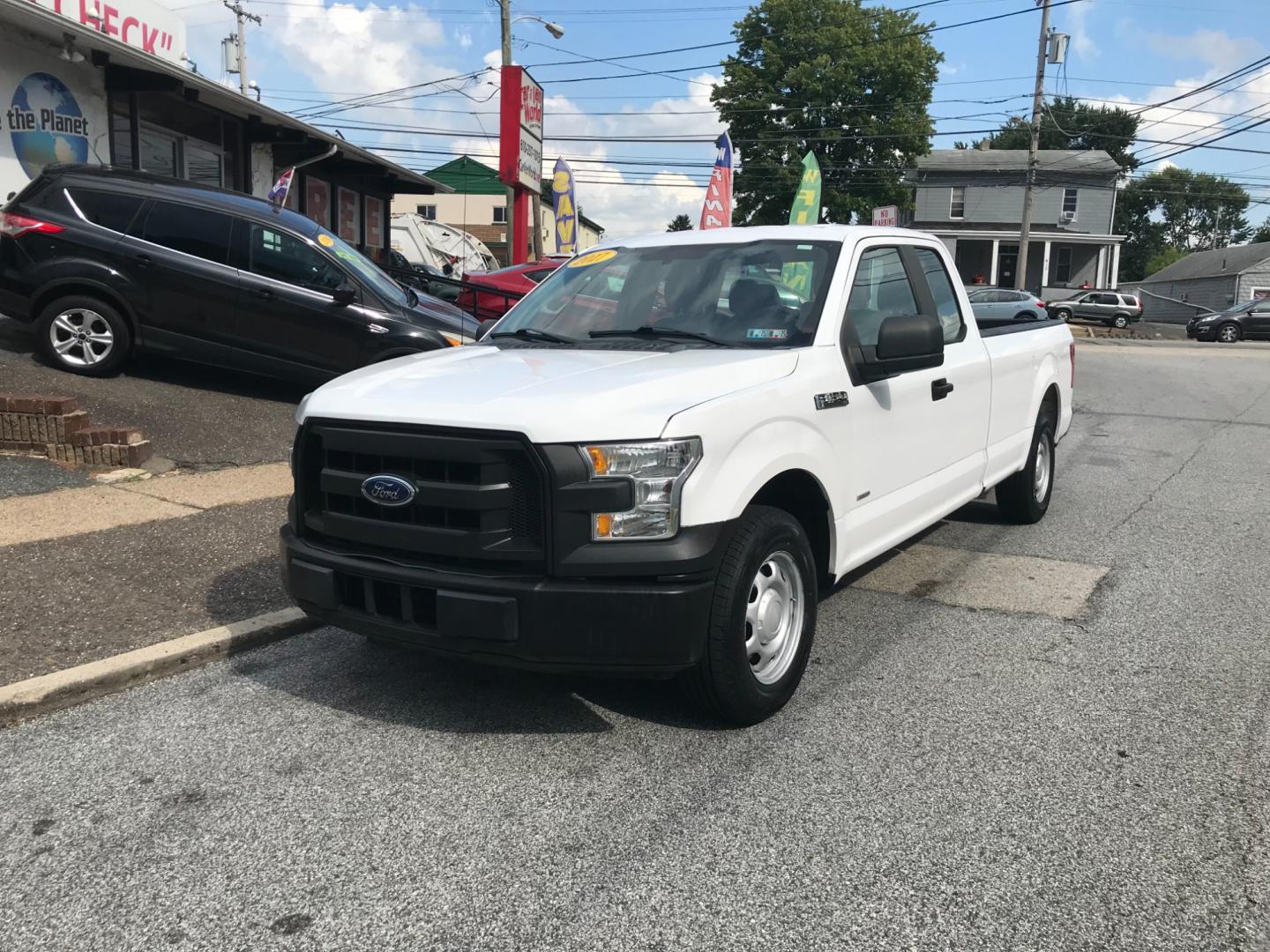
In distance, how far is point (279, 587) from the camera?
5.29 metres

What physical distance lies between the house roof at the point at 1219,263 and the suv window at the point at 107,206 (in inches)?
2353

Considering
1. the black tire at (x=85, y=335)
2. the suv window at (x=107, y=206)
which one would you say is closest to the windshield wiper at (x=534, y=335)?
the black tire at (x=85, y=335)

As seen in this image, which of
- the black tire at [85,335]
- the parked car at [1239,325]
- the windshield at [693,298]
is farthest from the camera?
the parked car at [1239,325]

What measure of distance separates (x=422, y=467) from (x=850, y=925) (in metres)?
1.94

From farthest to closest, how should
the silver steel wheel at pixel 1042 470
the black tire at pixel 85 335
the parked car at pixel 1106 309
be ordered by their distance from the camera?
1. the parked car at pixel 1106 309
2. the black tire at pixel 85 335
3. the silver steel wheel at pixel 1042 470

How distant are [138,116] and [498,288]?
16.8 ft

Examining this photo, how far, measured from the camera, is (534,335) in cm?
477

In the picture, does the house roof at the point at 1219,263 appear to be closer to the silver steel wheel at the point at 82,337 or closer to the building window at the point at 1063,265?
the building window at the point at 1063,265

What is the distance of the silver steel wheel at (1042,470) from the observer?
7.08 metres

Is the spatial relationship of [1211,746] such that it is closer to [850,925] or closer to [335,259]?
[850,925]

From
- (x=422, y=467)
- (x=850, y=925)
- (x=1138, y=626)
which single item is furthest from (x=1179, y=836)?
(x=422, y=467)

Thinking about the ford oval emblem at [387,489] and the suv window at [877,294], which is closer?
the ford oval emblem at [387,489]

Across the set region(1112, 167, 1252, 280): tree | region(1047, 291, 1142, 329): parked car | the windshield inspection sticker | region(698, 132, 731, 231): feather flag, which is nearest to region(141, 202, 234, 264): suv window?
the windshield inspection sticker

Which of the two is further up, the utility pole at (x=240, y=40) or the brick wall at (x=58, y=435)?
the utility pole at (x=240, y=40)
